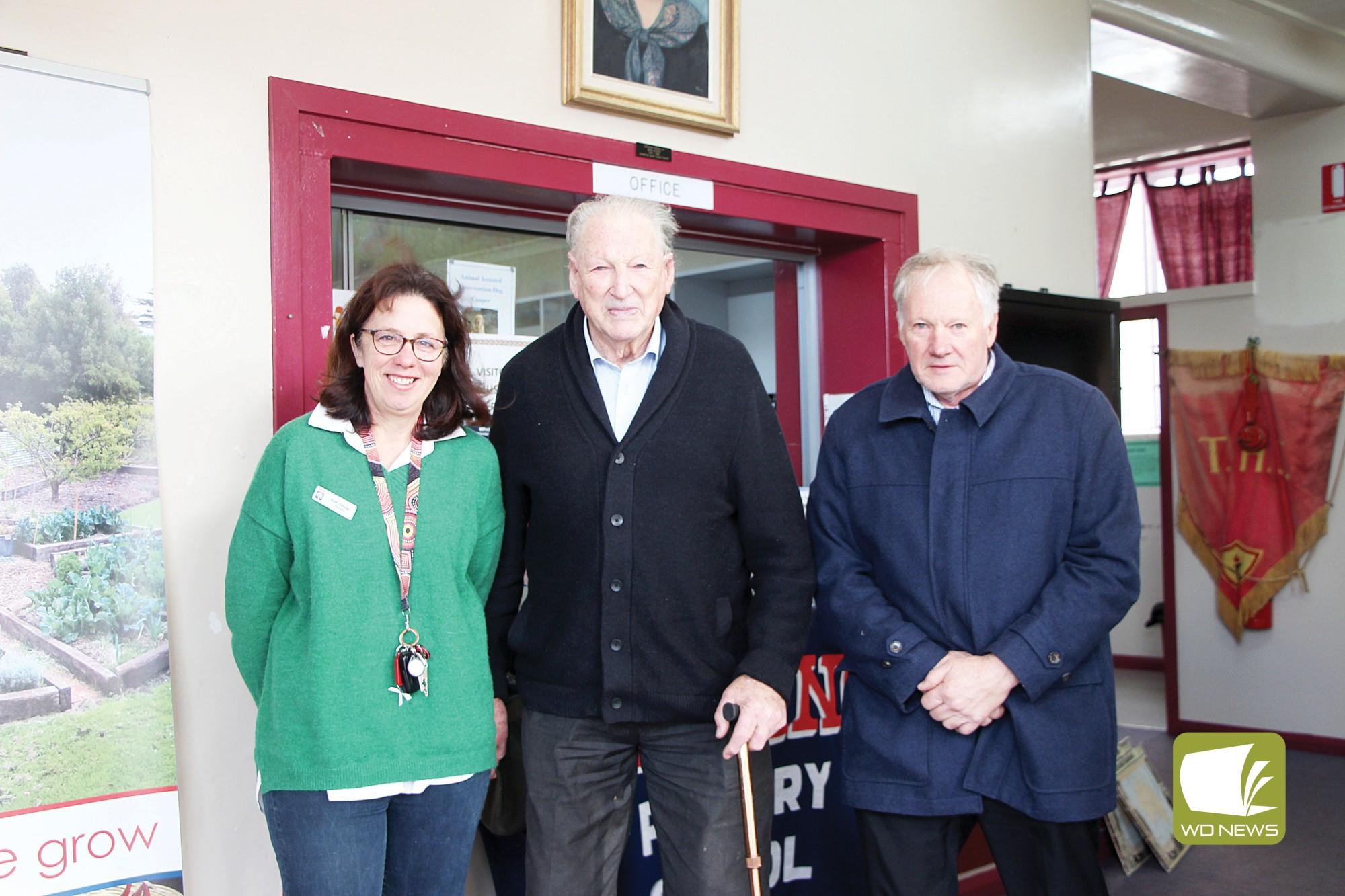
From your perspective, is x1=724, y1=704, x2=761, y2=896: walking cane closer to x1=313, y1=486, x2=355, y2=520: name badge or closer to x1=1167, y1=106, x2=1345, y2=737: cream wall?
x1=313, y1=486, x2=355, y2=520: name badge

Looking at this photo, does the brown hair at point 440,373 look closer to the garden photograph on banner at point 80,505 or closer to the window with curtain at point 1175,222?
the garden photograph on banner at point 80,505

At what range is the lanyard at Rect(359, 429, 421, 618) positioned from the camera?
1.64m

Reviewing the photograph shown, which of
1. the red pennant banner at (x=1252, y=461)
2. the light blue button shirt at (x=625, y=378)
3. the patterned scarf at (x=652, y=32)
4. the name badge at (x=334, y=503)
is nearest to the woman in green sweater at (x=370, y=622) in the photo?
the name badge at (x=334, y=503)

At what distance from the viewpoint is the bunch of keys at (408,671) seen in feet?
5.25

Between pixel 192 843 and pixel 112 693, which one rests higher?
pixel 112 693

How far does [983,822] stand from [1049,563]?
47cm

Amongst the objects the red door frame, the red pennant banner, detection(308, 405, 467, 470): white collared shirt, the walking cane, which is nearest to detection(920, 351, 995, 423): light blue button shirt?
the walking cane

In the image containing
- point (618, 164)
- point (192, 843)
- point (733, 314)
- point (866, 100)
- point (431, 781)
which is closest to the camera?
point (431, 781)

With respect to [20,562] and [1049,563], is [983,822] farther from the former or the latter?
[20,562]

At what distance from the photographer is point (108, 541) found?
75.1 inches

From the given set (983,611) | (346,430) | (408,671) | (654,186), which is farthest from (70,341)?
(983,611)

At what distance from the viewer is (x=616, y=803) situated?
1.90 meters

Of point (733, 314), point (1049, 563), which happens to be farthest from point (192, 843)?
point (733, 314)

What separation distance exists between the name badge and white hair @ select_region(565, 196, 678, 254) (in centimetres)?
62
